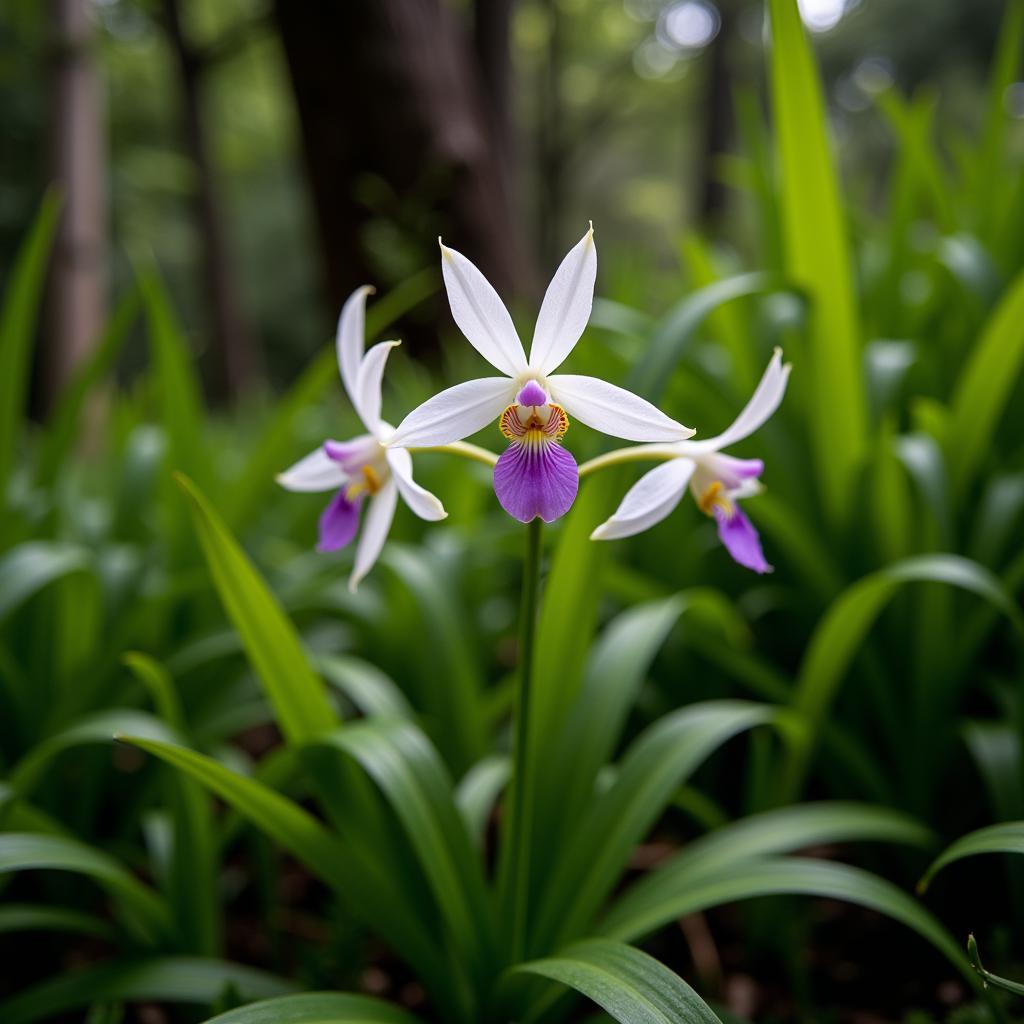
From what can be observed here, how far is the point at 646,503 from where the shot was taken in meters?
0.73

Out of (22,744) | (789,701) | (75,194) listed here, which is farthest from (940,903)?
(75,194)

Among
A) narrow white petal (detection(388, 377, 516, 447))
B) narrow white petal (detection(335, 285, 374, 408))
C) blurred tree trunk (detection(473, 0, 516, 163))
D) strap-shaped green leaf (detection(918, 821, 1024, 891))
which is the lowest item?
strap-shaped green leaf (detection(918, 821, 1024, 891))

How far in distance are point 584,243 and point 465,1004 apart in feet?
2.75

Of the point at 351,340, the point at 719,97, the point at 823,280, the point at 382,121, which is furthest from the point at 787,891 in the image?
the point at 719,97

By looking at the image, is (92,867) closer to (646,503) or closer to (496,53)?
(646,503)

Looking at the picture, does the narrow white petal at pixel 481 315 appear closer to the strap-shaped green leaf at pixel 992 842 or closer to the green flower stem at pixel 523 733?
the green flower stem at pixel 523 733

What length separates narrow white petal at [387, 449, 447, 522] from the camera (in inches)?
27.9

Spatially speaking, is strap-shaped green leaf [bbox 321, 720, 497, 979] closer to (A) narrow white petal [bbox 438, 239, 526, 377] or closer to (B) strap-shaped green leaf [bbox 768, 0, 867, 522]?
(A) narrow white petal [bbox 438, 239, 526, 377]

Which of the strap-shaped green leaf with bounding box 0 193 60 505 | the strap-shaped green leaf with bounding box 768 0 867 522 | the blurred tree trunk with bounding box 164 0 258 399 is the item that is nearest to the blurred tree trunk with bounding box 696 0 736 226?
the blurred tree trunk with bounding box 164 0 258 399

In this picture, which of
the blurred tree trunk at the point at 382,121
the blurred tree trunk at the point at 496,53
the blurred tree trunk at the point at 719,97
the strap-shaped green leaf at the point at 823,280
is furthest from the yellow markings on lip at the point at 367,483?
the blurred tree trunk at the point at 719,97

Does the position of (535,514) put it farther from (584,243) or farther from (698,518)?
(698,518)

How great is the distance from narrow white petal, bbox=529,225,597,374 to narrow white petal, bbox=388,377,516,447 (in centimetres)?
5

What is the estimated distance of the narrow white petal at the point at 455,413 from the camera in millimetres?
665

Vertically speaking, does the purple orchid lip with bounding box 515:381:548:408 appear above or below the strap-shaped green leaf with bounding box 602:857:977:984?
above
